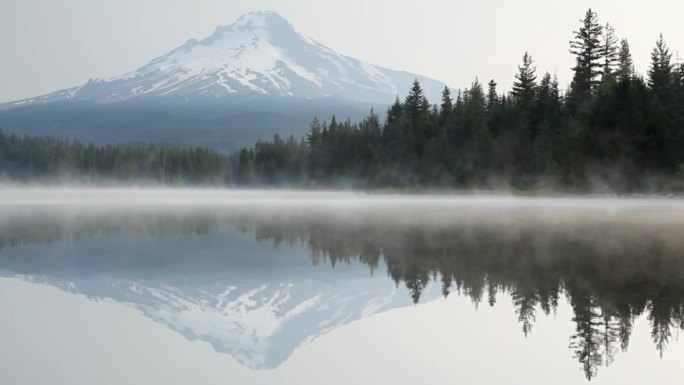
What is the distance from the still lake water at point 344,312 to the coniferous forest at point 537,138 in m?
41.5

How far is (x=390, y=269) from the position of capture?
18047 millimetres

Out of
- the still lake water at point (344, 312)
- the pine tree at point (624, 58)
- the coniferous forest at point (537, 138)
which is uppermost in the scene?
the pine tree at point (624, 58)

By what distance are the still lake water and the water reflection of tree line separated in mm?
63

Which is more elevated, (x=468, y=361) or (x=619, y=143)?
(x=619, y=143)

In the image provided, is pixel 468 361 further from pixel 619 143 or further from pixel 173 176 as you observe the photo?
pixel 173 176

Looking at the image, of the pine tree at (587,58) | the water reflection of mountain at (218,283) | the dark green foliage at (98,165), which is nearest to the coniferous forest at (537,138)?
the pine tree at (587,58)

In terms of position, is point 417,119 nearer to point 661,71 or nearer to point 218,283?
point 661,71

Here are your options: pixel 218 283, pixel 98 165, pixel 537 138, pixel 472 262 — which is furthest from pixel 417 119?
pixel 98 165

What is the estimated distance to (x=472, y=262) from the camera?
18.8m

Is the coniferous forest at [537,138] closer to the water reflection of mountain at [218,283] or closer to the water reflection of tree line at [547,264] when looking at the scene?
the water reflection of tree line at [547,264]

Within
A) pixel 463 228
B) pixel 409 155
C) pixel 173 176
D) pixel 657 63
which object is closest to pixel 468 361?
pixel 463 228

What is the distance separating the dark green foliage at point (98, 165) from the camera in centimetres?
19025

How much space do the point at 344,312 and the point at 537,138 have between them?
6771 cm

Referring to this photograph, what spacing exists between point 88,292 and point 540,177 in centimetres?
6143
